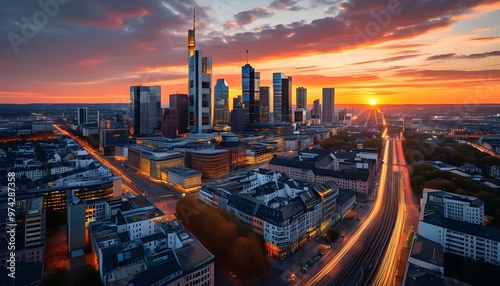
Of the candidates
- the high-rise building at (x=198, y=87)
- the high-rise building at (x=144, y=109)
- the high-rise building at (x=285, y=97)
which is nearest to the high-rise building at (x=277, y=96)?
the high-rise building at (x=285, y=97)

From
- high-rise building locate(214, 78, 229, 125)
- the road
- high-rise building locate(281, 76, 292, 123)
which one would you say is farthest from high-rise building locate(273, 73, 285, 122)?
the road

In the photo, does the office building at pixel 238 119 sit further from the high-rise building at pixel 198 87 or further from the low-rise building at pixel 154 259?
the low-rise building at pixel 154 259

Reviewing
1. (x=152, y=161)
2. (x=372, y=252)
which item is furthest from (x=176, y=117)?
(x=372, y=252)

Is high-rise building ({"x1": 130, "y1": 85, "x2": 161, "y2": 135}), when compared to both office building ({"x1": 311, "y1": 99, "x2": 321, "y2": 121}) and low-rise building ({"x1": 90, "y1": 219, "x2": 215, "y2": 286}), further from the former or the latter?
office building ({"x1": 311, "y1": 99, "x2": 321, "y2": 121})

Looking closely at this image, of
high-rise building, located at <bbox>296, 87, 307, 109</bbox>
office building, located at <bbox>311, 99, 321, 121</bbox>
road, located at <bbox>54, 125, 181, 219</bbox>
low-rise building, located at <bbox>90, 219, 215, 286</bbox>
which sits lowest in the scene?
road, located at <bbox>54, 125, 181, 219</bbox>

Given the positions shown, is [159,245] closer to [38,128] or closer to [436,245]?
[436,245]

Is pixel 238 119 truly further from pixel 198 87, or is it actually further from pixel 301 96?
pixel 301 96
